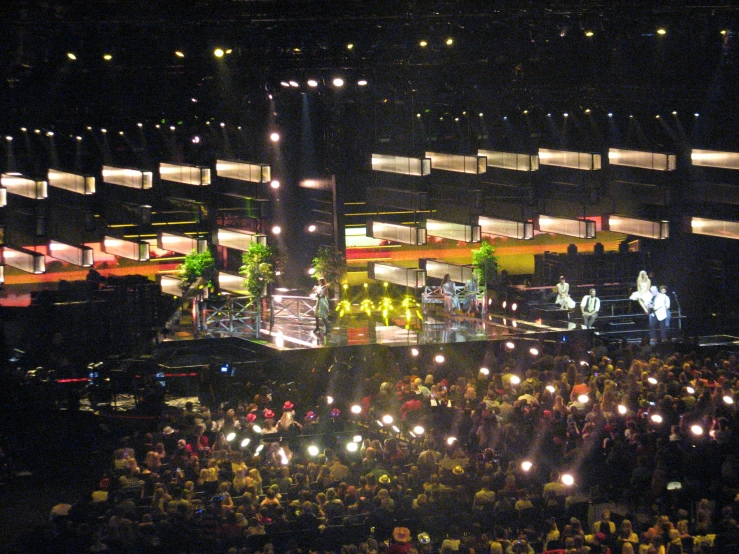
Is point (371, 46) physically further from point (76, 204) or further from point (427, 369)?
point (76, 204)

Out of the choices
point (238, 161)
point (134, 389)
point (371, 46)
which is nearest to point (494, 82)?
point (371, 46)

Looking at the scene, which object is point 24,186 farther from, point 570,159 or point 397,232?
point 570,159

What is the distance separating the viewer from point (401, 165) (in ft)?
79.6

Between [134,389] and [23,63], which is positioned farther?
[134,389]

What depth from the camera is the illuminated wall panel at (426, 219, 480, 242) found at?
25.1 meters

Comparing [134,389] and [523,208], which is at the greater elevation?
[523,208]

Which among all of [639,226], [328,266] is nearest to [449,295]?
[328,266]

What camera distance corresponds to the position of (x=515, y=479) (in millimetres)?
13219

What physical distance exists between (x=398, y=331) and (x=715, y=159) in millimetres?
7399

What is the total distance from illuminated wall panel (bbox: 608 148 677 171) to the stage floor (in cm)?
394

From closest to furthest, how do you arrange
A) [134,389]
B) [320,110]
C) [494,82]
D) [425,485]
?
1. [425,485]
2. [134,389]
3. [494,82]
4. [320,110]

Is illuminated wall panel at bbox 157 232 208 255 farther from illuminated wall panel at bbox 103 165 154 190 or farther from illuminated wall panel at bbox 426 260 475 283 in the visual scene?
illuminated wall panel at bbox 426 260 475 283

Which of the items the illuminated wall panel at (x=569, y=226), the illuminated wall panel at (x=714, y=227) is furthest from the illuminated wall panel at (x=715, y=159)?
the illuminated wall panel at (x=569, y=226)

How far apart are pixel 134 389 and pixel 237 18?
634cm
